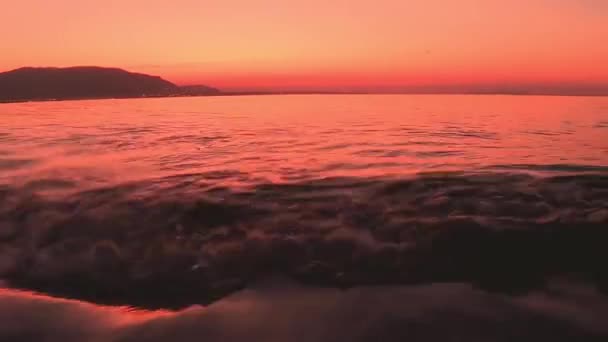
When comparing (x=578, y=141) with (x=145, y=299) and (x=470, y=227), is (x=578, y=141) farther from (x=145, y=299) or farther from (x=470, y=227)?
(x=145, y=299)

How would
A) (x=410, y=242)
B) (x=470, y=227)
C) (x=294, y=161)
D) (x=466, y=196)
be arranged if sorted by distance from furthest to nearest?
(x=294, y=161) < (x=466, y=196) < (x=470, y=227) < (x=410, y=242)

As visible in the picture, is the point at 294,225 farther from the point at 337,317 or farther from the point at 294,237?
the point at 337,317

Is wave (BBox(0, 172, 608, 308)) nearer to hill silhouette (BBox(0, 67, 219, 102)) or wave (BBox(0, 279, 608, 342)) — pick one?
wave (BBox(0, 279, 608, 342))

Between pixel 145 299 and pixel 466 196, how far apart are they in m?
4.82

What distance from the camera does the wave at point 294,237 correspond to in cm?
376

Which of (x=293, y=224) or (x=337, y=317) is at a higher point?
(x=293, y=224)

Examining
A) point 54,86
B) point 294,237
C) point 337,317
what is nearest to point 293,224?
point 294,237

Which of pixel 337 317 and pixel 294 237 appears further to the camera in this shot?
pixel 294 237

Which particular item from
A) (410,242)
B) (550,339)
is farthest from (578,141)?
(550,339)

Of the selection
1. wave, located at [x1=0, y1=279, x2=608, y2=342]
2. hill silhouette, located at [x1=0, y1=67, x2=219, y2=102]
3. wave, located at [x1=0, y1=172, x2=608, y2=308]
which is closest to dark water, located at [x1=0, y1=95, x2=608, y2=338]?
wave, located at [x1=0, y1=172, x2=608, y2=308]

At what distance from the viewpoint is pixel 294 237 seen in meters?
4.72

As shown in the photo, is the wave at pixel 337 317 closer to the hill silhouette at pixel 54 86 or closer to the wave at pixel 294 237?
the wave at pixel 294 237

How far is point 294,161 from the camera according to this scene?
9.73 metres

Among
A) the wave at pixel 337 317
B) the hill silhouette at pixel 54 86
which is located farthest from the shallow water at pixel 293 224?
the hill silhouette at pixel 54 86
